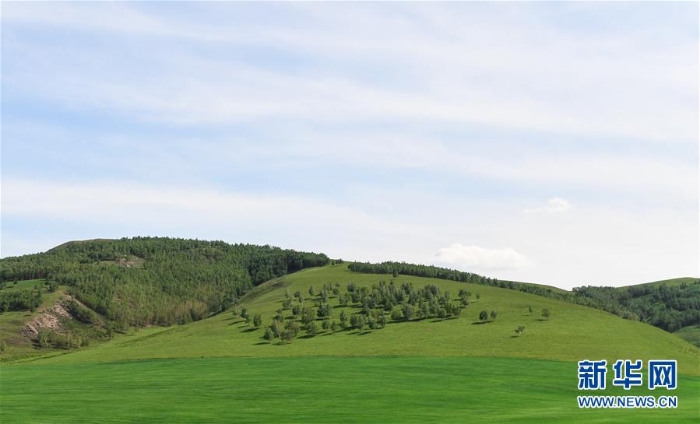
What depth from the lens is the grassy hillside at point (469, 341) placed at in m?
103

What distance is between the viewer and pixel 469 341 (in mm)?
109938

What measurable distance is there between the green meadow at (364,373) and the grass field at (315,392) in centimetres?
17

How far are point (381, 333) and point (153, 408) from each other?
6308cm

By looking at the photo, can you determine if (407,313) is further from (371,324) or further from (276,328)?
(276,328)

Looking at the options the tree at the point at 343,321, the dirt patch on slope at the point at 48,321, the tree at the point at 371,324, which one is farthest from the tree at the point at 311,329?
the dirt patch on slope at the point at 48,321

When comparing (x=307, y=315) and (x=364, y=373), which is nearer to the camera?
(x=364, y=373)

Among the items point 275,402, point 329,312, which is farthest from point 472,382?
point 329,312

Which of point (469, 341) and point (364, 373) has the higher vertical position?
point (469, 341)

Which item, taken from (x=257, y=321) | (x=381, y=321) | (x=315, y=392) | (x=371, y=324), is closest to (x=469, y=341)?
(x=381, y=321)

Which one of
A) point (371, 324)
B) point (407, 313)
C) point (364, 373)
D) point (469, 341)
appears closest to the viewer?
point (364, 373)

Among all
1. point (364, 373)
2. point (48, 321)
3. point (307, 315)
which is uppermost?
point (307, 315)

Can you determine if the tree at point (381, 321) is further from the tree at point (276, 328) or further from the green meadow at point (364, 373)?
the tree at point (276, 328)

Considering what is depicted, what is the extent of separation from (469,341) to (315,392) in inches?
1804

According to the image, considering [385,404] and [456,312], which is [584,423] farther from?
[456,312]
